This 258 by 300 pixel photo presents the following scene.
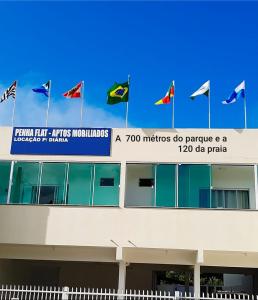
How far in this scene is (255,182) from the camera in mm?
18172

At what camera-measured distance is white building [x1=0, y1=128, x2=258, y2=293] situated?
17453 mm

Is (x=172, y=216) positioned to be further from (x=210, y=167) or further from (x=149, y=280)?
(x=149, y=280)

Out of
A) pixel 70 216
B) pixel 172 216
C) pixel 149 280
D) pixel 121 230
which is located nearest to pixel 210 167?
pixel 172 216

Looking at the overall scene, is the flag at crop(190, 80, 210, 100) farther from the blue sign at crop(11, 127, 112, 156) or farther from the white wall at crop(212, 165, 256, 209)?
the blue sign at crop(11, 127, 112, 156)

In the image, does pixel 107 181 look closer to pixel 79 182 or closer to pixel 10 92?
pixel 79 182

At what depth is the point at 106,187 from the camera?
18.5 meters

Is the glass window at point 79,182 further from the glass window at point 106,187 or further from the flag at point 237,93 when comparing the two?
the flag at point 237,93

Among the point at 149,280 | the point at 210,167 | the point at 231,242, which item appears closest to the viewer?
the point at 231,242

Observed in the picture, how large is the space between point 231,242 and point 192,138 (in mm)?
4183

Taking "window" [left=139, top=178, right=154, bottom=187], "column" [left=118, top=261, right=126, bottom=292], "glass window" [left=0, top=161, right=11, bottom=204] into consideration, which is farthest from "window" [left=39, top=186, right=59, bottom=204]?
"column" [left=118, top=261, right=126, bottom=292]

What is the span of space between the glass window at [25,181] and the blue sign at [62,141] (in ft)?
1.83

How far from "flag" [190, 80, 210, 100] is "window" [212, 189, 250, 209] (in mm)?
3953

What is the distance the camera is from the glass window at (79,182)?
60.5 ft

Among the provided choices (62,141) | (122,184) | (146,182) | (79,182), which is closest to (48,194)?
(79,182)
